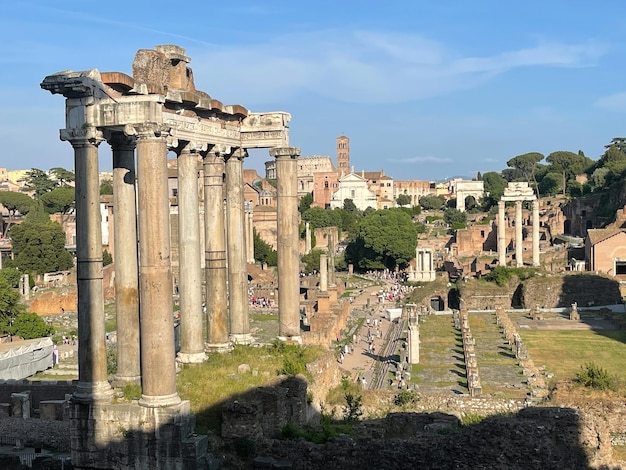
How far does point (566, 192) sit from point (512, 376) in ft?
277

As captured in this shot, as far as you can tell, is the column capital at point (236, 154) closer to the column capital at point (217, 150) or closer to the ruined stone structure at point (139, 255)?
the column capital at point (217, 150)

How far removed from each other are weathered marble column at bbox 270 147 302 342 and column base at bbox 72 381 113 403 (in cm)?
512

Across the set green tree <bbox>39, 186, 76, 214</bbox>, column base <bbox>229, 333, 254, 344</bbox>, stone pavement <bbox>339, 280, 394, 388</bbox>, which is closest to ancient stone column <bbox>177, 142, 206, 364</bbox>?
column base <bbox>229, 333, 254, 344</bbox>

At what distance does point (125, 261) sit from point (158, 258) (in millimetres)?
1949

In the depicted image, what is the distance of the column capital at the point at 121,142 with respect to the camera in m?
13.5

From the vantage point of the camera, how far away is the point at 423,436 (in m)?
12.0

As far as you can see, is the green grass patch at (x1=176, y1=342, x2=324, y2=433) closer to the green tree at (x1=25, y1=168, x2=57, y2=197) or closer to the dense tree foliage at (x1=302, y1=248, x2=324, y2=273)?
the dense tree foliage at (x1=302, y1=248, x2=324, y2=273)


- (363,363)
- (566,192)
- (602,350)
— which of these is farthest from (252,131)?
(566,192)

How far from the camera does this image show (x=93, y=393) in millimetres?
12406

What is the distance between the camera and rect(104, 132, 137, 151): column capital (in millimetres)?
13484

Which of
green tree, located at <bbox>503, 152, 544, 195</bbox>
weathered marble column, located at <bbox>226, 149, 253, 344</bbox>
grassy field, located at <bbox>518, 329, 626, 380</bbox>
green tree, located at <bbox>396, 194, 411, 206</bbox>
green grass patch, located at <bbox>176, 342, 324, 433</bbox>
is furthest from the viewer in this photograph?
green tree, located at <bbox>396, 194, 411, 206</bbox>

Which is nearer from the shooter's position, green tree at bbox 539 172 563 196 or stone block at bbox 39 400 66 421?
stone block at bbox 39 400 66 421

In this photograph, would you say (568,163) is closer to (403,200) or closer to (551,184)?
(551,184)

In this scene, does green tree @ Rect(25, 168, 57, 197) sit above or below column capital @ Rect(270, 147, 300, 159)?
above
